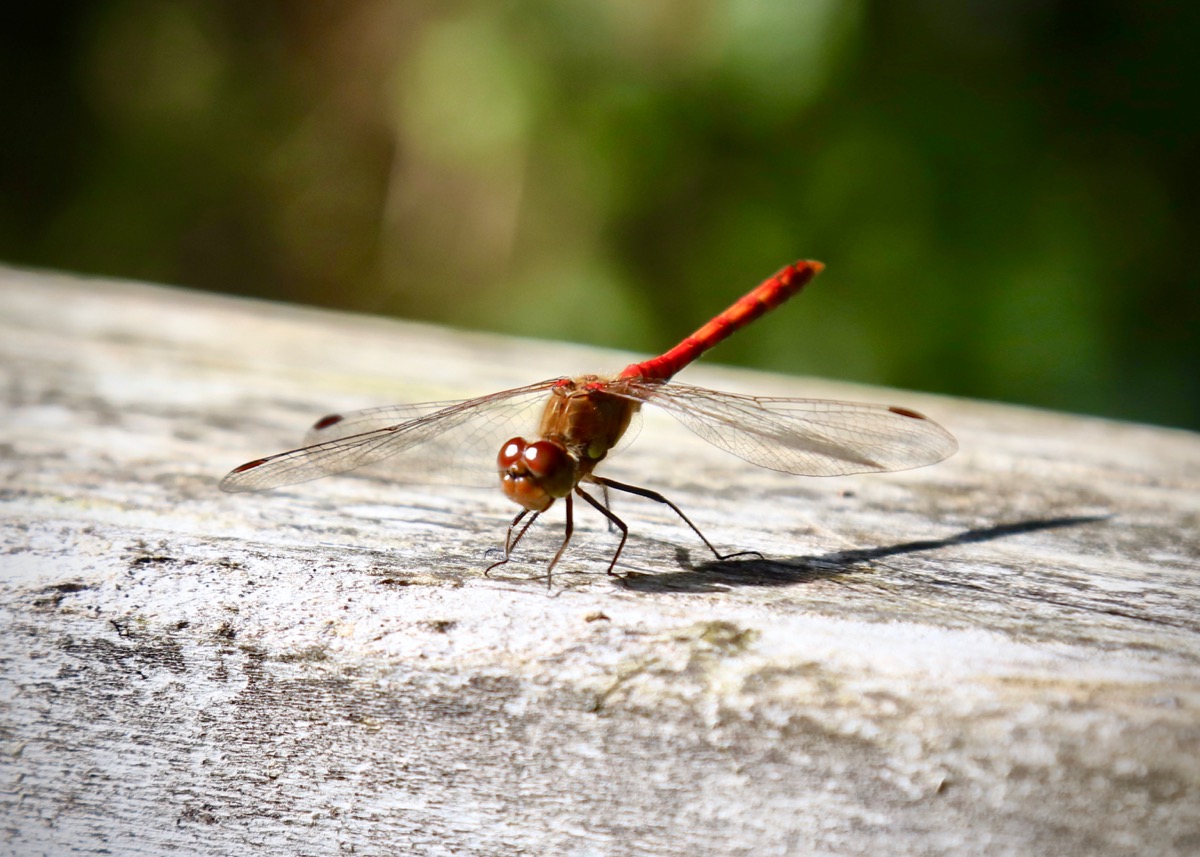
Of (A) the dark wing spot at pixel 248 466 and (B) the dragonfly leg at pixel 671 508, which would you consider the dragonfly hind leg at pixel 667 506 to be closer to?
(B) the dragonfly leg at pixel 671 508

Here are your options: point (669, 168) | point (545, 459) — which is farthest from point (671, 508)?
point (669, 168)

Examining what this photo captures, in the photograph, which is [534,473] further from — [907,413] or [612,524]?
[907,413]

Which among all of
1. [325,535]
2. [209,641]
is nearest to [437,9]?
[325,535]

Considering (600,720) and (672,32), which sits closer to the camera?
(600,720)

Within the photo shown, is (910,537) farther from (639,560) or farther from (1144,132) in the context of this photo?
(1144,132)

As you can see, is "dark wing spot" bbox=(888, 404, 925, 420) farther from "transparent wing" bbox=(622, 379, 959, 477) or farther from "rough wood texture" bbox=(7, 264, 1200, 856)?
"rough wood texture" bbox=(7, 264, 1200, 856)

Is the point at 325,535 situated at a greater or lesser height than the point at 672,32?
lesser

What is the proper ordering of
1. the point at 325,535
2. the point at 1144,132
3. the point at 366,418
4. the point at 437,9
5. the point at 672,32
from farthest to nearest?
the point at 437,9, the point at 672,32, the point at 1144,132, the point at 366,418, the point at 325,535
